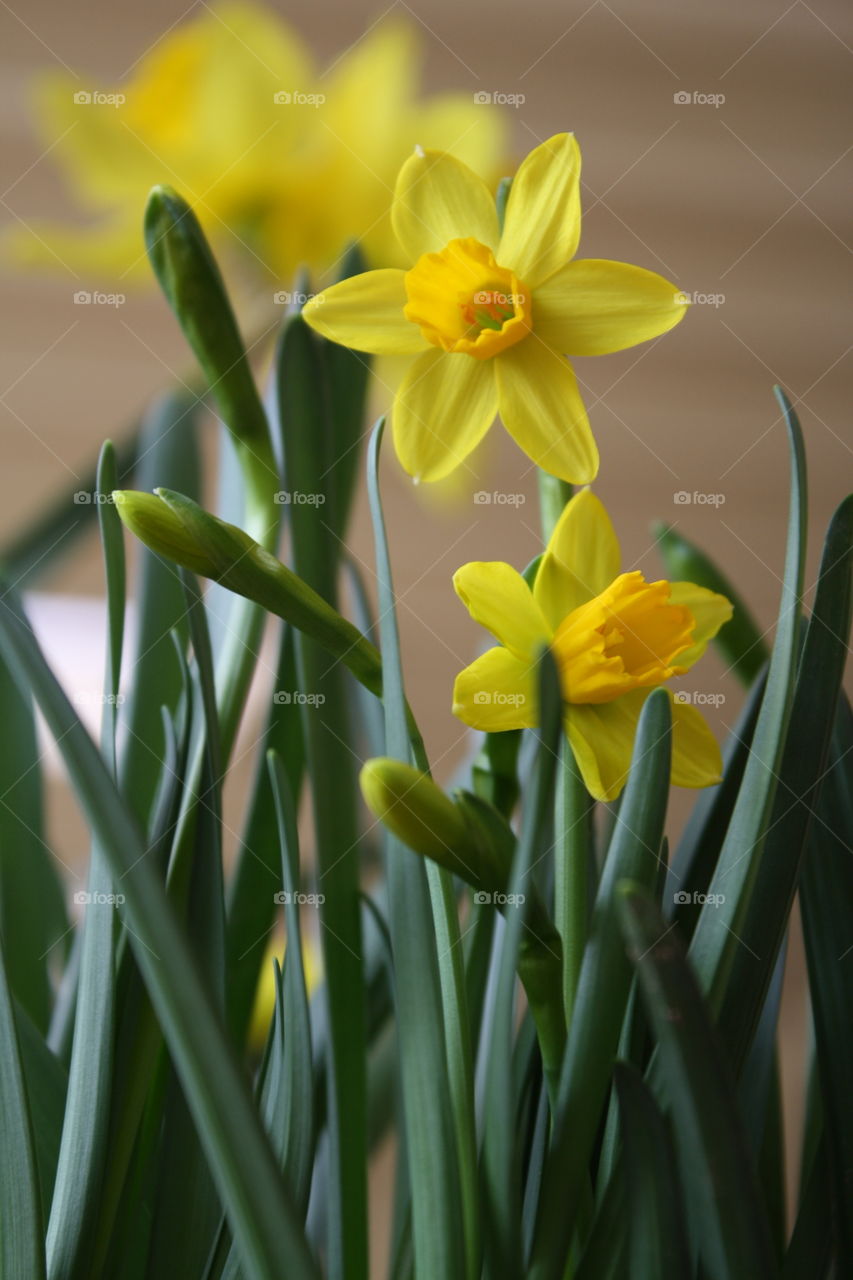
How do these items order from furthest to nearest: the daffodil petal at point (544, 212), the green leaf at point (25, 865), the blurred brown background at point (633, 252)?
the blurred brown background at point (633, 252)
the green leaf at point (25, 865)
the daffodil petal at point (544, 212)

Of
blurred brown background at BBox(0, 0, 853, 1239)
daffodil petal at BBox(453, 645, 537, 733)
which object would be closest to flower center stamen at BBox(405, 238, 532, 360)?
daffodil petal at BBox(453, 645, 537, 733)

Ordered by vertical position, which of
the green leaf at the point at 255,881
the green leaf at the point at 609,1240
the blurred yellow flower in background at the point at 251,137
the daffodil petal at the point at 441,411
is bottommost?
the green leaf at the point at 609,1240

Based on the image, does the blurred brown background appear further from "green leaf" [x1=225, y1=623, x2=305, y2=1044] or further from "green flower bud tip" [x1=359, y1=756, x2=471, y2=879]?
"green flower bud tip" [x1=359, y1=756, x2=471, y2=879]

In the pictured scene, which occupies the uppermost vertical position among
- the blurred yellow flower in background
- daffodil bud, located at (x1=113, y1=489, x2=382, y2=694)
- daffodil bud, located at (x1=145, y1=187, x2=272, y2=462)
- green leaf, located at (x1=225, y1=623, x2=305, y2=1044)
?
the blurred yellow flower in background

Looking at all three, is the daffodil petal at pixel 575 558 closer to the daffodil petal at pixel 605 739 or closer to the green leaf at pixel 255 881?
the daffodil petal at pixel 605 739

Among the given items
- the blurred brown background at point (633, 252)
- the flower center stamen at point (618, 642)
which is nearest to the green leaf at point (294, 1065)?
the flower center stamen at point (618, 642)

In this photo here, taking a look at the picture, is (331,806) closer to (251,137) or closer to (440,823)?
(440,823)

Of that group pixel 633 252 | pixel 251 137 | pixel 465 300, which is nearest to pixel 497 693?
pixel 465 300
